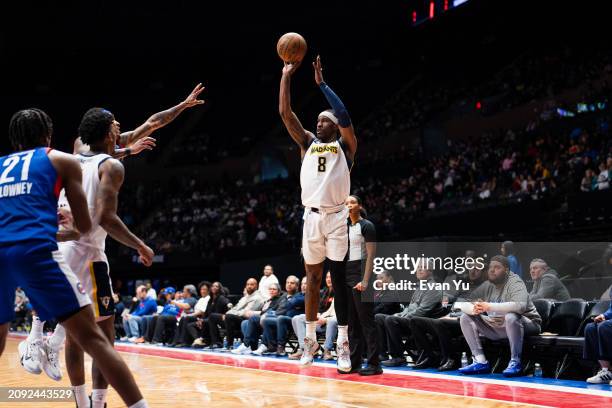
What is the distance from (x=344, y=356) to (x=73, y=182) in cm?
375

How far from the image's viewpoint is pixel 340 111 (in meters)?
5.82

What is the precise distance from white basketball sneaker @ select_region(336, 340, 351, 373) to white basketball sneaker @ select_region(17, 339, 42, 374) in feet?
9.98

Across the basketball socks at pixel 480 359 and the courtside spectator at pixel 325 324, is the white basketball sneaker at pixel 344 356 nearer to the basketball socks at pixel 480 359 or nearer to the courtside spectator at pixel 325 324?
the basketball socks at pixel 480 359

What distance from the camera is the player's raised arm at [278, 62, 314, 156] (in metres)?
5.72

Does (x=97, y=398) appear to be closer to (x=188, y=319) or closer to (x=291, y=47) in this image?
(x=291, y=47)

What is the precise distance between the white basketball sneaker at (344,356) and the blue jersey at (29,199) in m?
3.67

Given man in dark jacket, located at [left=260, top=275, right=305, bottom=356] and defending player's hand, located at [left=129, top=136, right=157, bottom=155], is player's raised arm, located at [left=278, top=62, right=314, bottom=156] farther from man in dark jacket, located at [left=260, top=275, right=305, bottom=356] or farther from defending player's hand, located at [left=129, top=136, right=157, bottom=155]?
man in dark jacket, located at [left=260, top=275, right=305, bottom=356]

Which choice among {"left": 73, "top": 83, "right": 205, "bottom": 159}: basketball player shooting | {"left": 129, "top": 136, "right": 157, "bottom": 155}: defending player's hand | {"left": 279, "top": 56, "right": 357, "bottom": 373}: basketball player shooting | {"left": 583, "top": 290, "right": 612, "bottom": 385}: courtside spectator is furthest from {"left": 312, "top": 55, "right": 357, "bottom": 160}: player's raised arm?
{"left": 583, "top": 290, "right": 612, "bottom": 385}: courtside spectator

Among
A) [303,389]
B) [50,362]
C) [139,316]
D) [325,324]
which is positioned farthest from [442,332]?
[139,316]

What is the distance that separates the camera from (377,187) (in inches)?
756

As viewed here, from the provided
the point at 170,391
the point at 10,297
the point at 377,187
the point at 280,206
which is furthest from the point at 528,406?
the point at 280,206

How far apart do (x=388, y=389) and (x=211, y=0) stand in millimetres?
17547

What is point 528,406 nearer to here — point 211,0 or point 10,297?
point 10,297

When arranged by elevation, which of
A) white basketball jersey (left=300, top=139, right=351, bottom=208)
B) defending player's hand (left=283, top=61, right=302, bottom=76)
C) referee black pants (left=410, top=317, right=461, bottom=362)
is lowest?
referee black pants (left=410, top=317, right=461, bottom=362)
